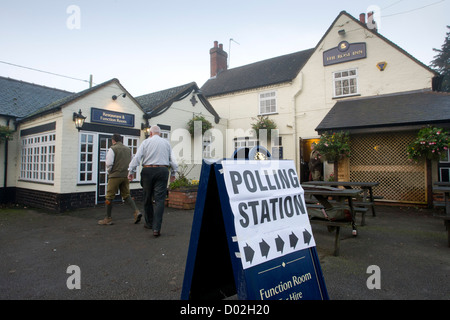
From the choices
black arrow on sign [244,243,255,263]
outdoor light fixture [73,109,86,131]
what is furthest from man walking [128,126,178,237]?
outdoor light fixture [73,109,86,131]

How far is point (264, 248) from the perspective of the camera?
77.9 inches

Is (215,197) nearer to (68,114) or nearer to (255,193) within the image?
(255,193)

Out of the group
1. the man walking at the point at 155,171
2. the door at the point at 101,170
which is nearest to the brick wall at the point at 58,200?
the door at the point at 101,170

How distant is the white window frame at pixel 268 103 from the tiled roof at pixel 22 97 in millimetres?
9813

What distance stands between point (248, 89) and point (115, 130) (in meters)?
7.98

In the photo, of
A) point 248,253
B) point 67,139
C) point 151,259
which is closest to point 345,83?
point 67,139

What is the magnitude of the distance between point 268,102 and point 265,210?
1236 cm

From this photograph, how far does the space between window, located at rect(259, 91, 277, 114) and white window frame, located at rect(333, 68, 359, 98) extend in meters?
2.96

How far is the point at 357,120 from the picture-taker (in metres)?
9.27

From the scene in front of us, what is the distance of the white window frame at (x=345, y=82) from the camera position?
37.2ft

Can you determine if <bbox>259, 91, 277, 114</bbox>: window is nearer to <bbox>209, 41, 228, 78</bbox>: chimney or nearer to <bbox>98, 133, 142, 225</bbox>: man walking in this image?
<bbox>209, 41, 228, 78</bbox>: chimney

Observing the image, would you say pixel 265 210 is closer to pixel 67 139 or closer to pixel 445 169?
pixel 67 139

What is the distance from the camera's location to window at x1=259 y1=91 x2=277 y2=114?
13634mm

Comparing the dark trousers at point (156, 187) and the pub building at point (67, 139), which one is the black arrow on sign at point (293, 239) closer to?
the dark trousers at point (156, 187)
